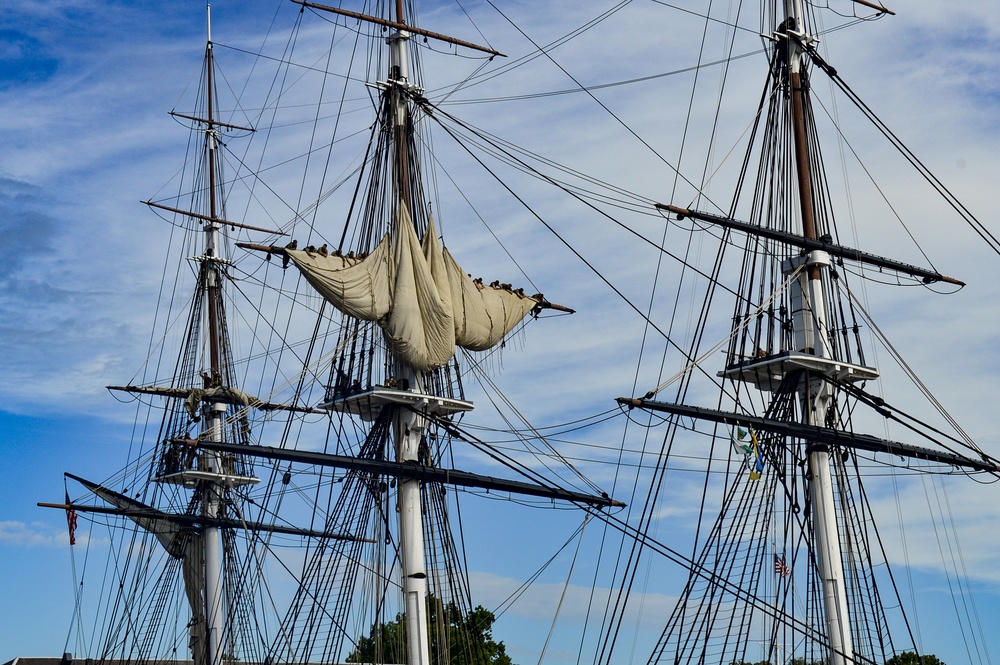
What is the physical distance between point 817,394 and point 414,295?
11.7 meters

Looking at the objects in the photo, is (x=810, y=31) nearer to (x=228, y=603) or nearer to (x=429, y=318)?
(x=429, y=318)

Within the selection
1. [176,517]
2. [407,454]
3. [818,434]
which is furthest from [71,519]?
[818,434]

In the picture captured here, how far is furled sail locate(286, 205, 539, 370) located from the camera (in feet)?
154

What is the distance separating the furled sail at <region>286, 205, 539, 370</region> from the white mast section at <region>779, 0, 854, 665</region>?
976 cm

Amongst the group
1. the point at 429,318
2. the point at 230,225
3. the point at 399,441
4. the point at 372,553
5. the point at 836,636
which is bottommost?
the point at 836,636

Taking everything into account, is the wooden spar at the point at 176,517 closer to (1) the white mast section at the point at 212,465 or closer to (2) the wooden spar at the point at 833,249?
(1) the white mast section at the point at 212,465

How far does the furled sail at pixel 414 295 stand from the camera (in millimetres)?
46812

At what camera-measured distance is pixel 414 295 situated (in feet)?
157

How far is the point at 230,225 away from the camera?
65.0m

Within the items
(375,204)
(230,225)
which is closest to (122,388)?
(230,225)

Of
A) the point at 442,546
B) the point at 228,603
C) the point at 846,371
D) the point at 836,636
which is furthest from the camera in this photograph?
the point at 228,603

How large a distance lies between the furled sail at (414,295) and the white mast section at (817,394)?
9.76m

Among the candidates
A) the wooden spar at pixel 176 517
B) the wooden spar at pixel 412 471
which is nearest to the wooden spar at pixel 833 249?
the wooden spar at pixel 412 471

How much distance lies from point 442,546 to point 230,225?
2282 cm
